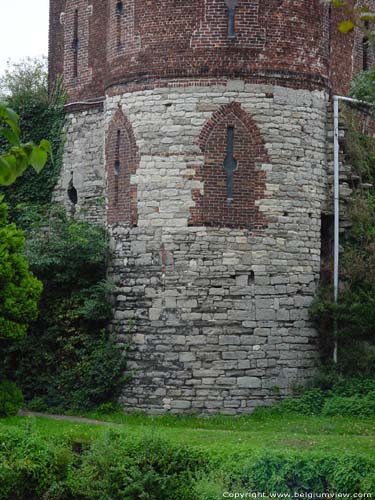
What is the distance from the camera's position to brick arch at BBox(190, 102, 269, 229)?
19906mm

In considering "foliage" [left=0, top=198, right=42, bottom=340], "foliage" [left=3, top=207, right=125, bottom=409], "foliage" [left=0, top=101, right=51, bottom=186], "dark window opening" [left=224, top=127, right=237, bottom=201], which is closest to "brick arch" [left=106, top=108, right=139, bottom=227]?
"foliage" [left=3, top=207, right=125, bottom=409]

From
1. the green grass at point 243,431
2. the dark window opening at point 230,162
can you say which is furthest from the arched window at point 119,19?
the green grass at point 243,431

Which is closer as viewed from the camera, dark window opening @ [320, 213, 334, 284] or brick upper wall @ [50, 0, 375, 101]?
brick upper wall @ [50, 0, 375, 101]

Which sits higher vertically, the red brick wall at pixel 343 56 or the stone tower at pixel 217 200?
the red brick wall at pixel 343 56

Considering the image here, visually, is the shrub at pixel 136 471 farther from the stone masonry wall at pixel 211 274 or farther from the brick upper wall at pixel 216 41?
the brick upper wall at pixel 216 41

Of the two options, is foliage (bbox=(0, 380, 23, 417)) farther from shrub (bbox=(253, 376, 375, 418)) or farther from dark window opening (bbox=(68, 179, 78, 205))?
dark window opening (bbox=(68, 179, 78, 205))

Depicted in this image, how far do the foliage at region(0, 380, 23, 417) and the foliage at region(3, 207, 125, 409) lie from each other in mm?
1226

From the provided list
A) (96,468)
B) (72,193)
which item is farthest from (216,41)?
(96,468)

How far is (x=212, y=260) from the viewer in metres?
19.9

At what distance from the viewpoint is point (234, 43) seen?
20109 millimetres

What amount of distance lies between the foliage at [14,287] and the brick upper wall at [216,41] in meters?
4.17

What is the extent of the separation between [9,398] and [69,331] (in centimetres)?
236

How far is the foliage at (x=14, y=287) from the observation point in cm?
1917

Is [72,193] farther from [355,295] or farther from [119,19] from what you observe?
[355,295]
